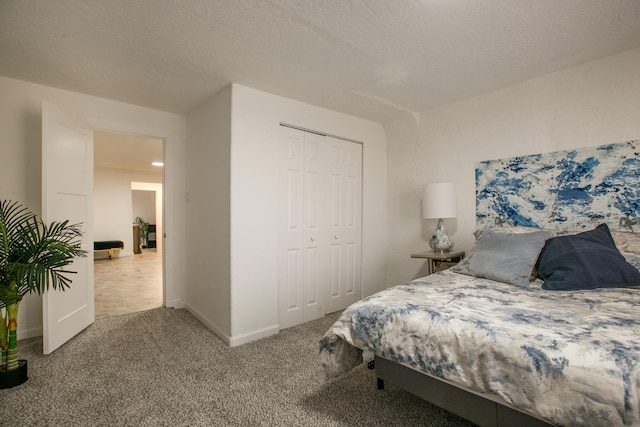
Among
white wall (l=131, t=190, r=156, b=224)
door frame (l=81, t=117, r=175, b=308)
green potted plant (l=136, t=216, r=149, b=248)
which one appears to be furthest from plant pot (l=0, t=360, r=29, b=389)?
white wall (l=131, t=190, r=156, b=224)

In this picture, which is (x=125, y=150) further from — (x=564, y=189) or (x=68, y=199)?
(x=564, y=189)

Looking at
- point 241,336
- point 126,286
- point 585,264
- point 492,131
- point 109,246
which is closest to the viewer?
point 585,264

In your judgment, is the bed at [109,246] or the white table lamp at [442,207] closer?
the white table lamp at [442,207]

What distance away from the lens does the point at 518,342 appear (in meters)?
1.18

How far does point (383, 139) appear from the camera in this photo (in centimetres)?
395

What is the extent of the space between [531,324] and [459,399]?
0.49m

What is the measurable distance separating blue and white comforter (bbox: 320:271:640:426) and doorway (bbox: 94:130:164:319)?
116 inches

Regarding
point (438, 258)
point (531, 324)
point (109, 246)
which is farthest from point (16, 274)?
point (109, 246)

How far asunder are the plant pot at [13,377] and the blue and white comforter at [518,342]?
201 cm

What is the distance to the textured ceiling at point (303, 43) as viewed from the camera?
1732mm

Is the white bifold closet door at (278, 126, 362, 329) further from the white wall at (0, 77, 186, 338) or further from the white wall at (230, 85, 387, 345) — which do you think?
the white wall at (0, 77, 186, 338)

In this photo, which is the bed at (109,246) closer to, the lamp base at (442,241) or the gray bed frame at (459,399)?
the lamp base at (442,241)

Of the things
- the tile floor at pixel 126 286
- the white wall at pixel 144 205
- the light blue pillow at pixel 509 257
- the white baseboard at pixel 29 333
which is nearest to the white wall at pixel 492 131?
the light blue pillow at pixel 509 257

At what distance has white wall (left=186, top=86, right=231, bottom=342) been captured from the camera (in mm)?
2717
